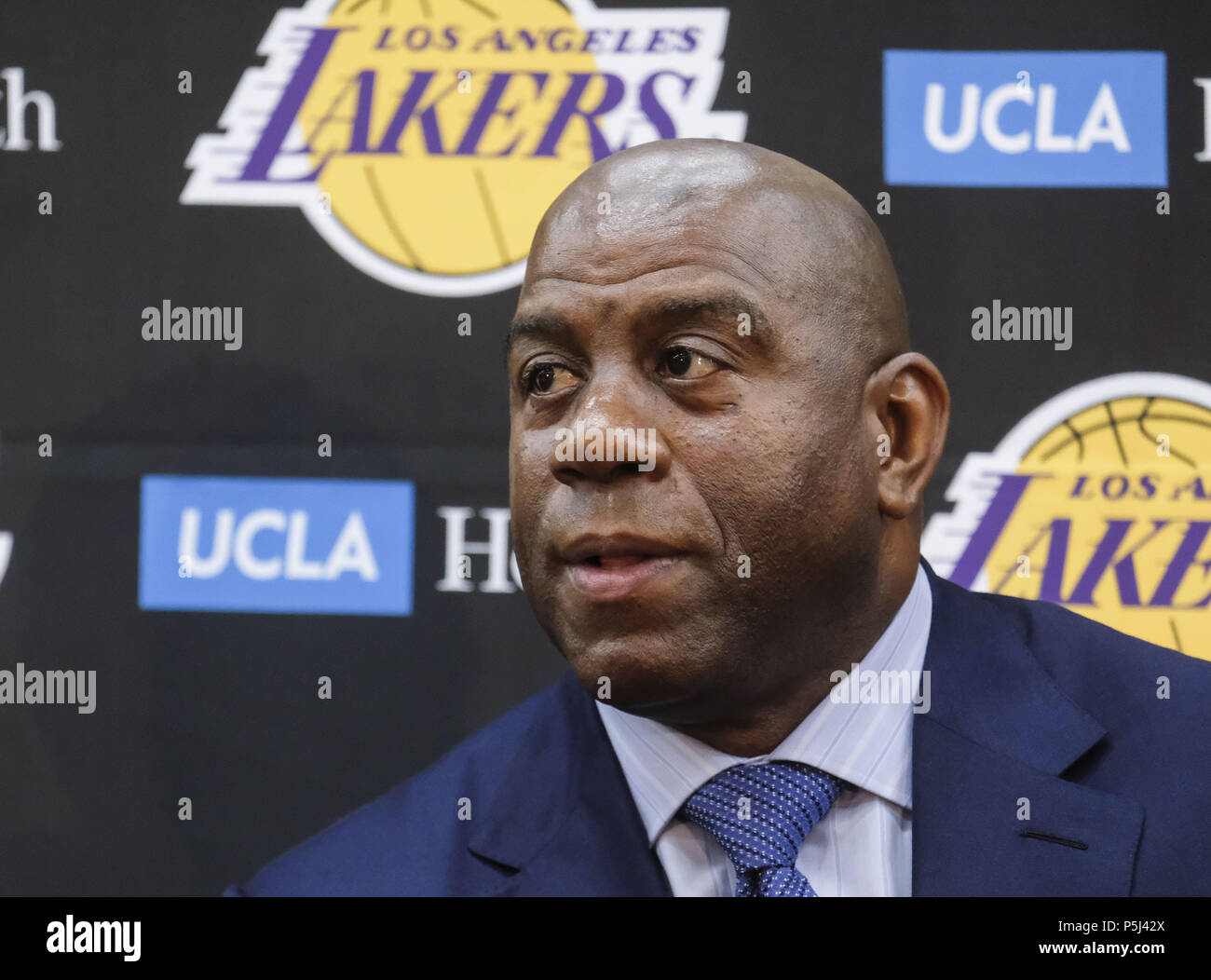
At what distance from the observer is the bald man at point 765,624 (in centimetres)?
134

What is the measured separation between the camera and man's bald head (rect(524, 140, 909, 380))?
4.52 feet

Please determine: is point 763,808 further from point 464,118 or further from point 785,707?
point 464,118

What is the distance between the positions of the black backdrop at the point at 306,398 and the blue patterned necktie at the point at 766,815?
2.20ft

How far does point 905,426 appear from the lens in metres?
1.47

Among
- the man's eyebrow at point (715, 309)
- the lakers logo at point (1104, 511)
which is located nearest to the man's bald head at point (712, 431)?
the man's eyebrow at point (715, 309)

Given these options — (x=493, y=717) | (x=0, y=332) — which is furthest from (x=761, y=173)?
(x=0, y=332)

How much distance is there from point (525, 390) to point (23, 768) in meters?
1.22

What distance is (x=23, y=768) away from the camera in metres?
2.10

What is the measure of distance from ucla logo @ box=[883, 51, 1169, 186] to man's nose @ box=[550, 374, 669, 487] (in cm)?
95

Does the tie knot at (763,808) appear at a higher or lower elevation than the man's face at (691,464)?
lower

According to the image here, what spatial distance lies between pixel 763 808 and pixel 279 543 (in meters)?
1.01

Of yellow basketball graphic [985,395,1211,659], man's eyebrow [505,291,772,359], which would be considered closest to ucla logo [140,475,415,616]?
man's eyebrow [505,291,772,359]

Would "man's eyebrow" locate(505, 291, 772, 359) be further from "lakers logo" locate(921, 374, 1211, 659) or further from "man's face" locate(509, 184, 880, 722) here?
"lakers logo" locate(921, 374, 1211, 659)

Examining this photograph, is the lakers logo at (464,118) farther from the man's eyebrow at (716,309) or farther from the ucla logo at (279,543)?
the man's eyebrow at (716,309)
